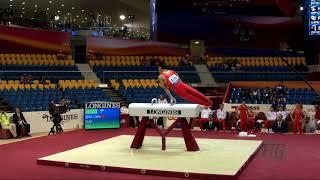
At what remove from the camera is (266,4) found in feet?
78.1

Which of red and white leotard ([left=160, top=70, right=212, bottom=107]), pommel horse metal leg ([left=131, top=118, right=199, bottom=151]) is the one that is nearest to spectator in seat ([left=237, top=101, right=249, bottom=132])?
pommel horse metal leg ([left=131, top=118, right=199, bottom=151])

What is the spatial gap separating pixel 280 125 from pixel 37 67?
12260 millimetres

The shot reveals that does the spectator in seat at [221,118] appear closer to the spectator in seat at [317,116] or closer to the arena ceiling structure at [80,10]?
the spectator in seat at [317,116]

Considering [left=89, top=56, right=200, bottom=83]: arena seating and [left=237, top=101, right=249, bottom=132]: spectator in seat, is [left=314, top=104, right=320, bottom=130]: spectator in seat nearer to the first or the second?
[left=237, top=101, right=249, bottom=132]: spectator in seat

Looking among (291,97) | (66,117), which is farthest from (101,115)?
(291,97)

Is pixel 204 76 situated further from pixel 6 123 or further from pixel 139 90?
pixel 6 123

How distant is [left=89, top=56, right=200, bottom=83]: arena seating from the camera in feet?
76.2

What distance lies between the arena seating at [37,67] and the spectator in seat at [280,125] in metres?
10.5

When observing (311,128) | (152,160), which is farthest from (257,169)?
(311,128)

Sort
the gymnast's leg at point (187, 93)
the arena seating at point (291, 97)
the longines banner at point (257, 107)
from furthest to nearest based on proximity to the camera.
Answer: the arena seating at point (291, 97) < the longines banner at point (257, 107) < the gymnast's leg at point (187, 93)

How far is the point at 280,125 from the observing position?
52.3ft

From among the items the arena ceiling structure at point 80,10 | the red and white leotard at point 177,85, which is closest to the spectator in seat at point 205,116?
the red and white leotard at point 177,85

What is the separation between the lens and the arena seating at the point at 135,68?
23.2 metres

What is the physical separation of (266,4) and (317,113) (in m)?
9.04
